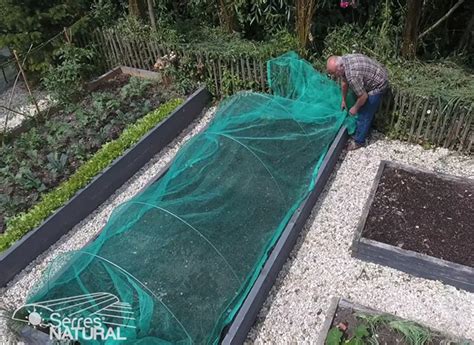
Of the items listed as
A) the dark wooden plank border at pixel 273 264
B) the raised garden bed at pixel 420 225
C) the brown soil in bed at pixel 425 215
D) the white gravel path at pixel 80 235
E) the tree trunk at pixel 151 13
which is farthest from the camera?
the tree trunk at pixel 151 13

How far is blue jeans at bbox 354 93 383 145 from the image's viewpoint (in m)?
5.88

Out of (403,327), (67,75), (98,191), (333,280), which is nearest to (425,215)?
(333,280)

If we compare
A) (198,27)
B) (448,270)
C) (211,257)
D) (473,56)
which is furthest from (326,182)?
(198,27)

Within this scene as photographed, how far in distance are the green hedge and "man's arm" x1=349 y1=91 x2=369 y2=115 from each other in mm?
2959

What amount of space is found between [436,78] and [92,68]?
6238 millimetres

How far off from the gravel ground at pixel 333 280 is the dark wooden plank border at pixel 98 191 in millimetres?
107

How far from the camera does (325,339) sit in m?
3.74

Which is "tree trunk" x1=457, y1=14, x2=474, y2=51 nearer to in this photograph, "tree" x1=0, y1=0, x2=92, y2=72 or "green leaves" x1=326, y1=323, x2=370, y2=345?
"green leaves" x1=326, y1=323, x2=370, y2=345

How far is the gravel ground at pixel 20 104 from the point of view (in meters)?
7.55

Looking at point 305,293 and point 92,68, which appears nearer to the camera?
point 305,293

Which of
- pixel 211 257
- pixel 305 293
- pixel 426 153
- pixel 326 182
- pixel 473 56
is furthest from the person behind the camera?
pixel 473 56

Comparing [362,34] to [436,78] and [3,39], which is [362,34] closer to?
[436,78]

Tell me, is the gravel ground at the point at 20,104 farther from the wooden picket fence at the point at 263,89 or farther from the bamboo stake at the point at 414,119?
the bamboo stake at the point at 414,119

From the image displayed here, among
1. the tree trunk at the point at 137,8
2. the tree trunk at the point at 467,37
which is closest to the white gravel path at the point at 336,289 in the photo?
the tree trunk at the point at 467,37
